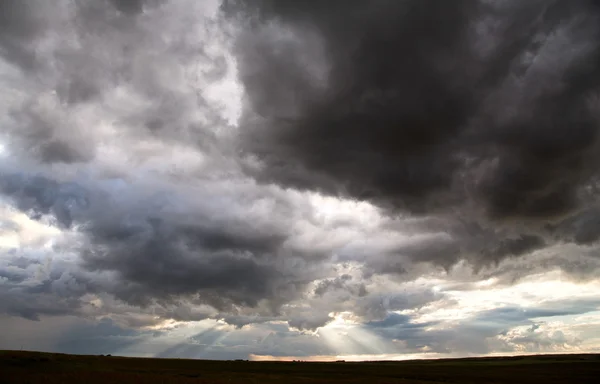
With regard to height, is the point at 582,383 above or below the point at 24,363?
below

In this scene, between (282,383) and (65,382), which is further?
(282,383)

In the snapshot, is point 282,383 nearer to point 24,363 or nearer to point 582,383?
point 24,363

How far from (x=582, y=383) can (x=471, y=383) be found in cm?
3957

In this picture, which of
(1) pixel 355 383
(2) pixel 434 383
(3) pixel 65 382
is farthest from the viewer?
(2) pixel 434 383

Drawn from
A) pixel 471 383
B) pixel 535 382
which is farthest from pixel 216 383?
pixel 535 382

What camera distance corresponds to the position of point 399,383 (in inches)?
3986

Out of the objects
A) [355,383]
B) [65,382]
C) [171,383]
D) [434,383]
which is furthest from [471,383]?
[65,382]

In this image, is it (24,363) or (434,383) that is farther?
(434,383)

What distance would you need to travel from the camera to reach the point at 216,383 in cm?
8106

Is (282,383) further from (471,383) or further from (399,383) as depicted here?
(471,383)

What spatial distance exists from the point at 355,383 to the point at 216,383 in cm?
3525

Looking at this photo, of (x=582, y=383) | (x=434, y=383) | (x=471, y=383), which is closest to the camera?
(x=434, y=383)

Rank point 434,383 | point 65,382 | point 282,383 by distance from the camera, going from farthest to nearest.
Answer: point 434,383
point 282,383
point 65,382

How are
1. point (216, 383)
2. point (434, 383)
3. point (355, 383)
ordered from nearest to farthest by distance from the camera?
point (216, 383), point (355, 383), point (434, 383)
